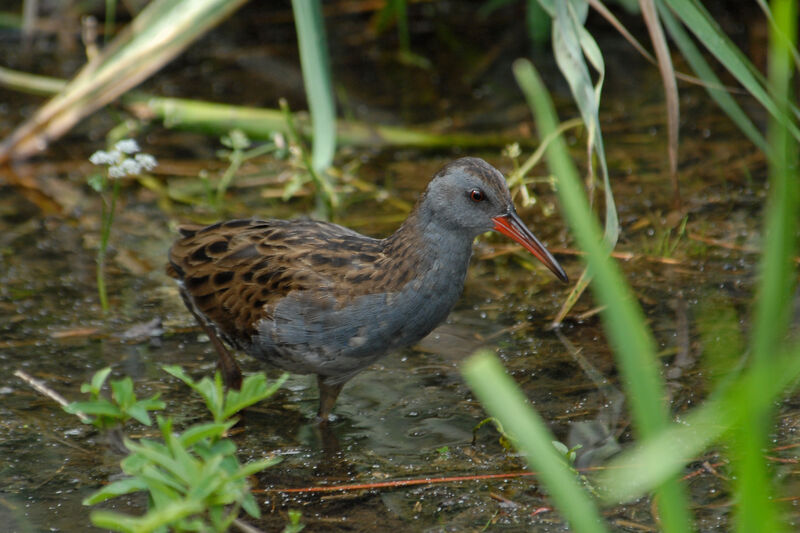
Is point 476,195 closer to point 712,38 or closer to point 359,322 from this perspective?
point 359,322

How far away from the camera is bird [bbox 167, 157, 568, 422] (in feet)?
10.8

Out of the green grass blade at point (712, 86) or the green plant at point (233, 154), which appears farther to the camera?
the green plant at point (233, 154)

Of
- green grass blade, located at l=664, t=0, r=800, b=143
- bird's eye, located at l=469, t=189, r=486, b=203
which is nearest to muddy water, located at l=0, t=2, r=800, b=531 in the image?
bird's eye, located at l=469, t=189, r=486, b=203

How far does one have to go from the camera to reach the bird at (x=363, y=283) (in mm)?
3289

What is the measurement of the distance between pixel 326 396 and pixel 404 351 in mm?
619

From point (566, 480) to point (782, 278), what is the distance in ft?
1.53

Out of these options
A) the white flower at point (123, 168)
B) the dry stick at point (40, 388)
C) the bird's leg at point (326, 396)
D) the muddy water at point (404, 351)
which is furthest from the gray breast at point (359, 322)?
the white flower at point (123, 168)

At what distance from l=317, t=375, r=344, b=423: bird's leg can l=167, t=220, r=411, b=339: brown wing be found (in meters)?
0.32

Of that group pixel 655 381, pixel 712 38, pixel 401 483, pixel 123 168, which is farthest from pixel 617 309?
pixel 123 168

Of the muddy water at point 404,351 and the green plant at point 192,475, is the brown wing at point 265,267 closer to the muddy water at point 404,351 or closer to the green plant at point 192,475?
the muddy water at point 404,351

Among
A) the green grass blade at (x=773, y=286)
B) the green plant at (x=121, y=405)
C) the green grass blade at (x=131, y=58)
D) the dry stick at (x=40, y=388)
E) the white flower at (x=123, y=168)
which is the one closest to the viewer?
the green grass blade at (x=773, y=286)

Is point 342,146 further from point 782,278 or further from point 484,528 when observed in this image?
point 782,278

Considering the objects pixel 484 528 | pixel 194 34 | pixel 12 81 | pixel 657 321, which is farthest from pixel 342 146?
pixel 484 528

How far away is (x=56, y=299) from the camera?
4512 mm
